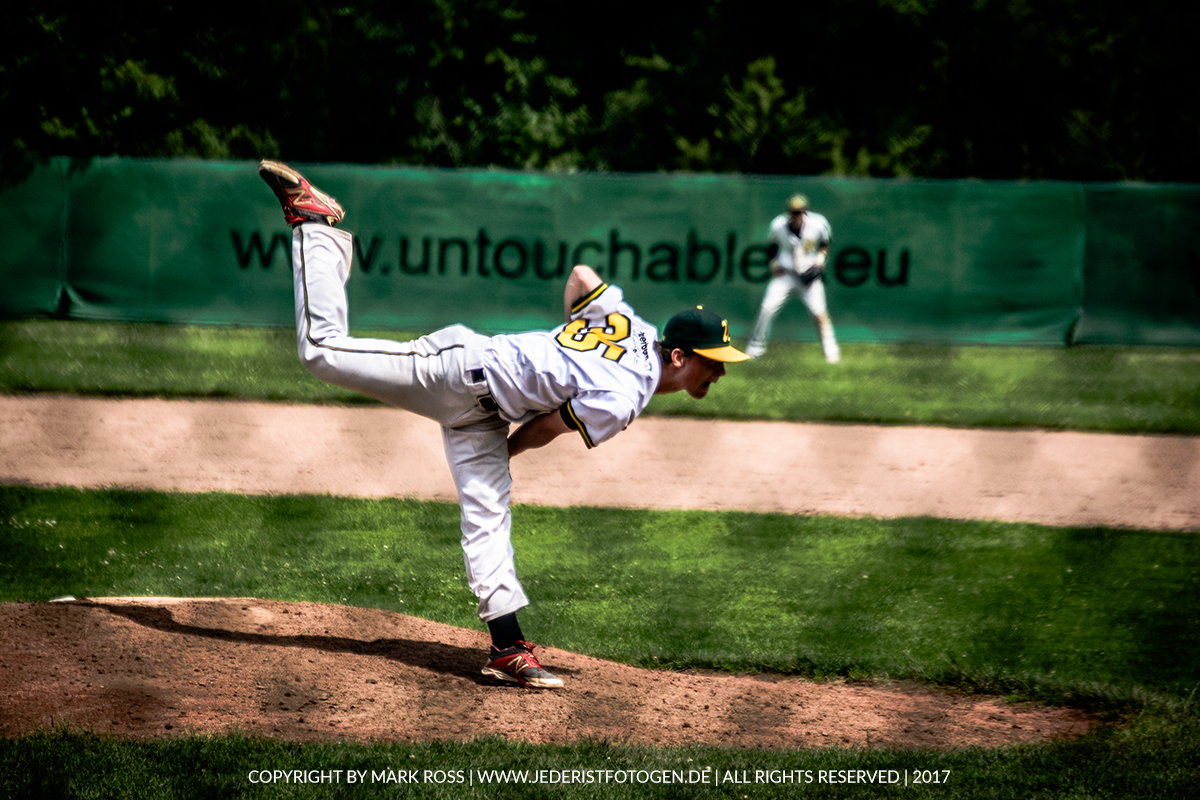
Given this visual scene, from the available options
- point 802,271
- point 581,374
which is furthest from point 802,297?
point 581,374

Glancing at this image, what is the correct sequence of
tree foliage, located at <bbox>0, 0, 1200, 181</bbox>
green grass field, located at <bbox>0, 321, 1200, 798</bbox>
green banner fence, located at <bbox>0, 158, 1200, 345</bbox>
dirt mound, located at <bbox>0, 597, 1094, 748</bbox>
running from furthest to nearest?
tree foliage, located at <bbox>0, 0, 1200, 181</bbox> → green banner fence, located at <bbox>0, 158, 1200, 345</bbox> → dirt mound, located at <bbox>0, 597, 1094, 748</bbox> → green grass field, located at <bbox>0, 321, 1200, 798</bbox>

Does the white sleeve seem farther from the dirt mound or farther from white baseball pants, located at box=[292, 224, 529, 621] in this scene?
the dirt mound

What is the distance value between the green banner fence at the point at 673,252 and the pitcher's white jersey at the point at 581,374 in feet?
31.3

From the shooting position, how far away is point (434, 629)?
4973 millimetres

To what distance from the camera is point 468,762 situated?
360 cm

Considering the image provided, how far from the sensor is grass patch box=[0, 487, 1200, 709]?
4926mm

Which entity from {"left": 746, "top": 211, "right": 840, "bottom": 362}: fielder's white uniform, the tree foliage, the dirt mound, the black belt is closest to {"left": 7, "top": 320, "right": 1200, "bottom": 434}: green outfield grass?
{"left": 746, "top": 211, "right": 840, "bottom": 362}: fielder's white uniform

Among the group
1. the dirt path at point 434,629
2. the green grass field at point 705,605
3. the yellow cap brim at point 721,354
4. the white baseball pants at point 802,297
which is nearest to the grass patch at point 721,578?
the green grass field at point 705,605

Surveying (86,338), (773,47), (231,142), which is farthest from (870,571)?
(773,47)

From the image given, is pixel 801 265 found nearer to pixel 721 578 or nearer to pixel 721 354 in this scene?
pixel 721 578

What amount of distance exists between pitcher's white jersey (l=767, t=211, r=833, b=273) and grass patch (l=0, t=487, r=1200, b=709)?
20.2 ft

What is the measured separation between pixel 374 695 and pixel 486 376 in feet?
4.11

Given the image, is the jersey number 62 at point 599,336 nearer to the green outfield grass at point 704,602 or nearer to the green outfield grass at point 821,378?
the green outfield grass at point 704,602

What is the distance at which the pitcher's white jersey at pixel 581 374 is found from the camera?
13.4 feet
